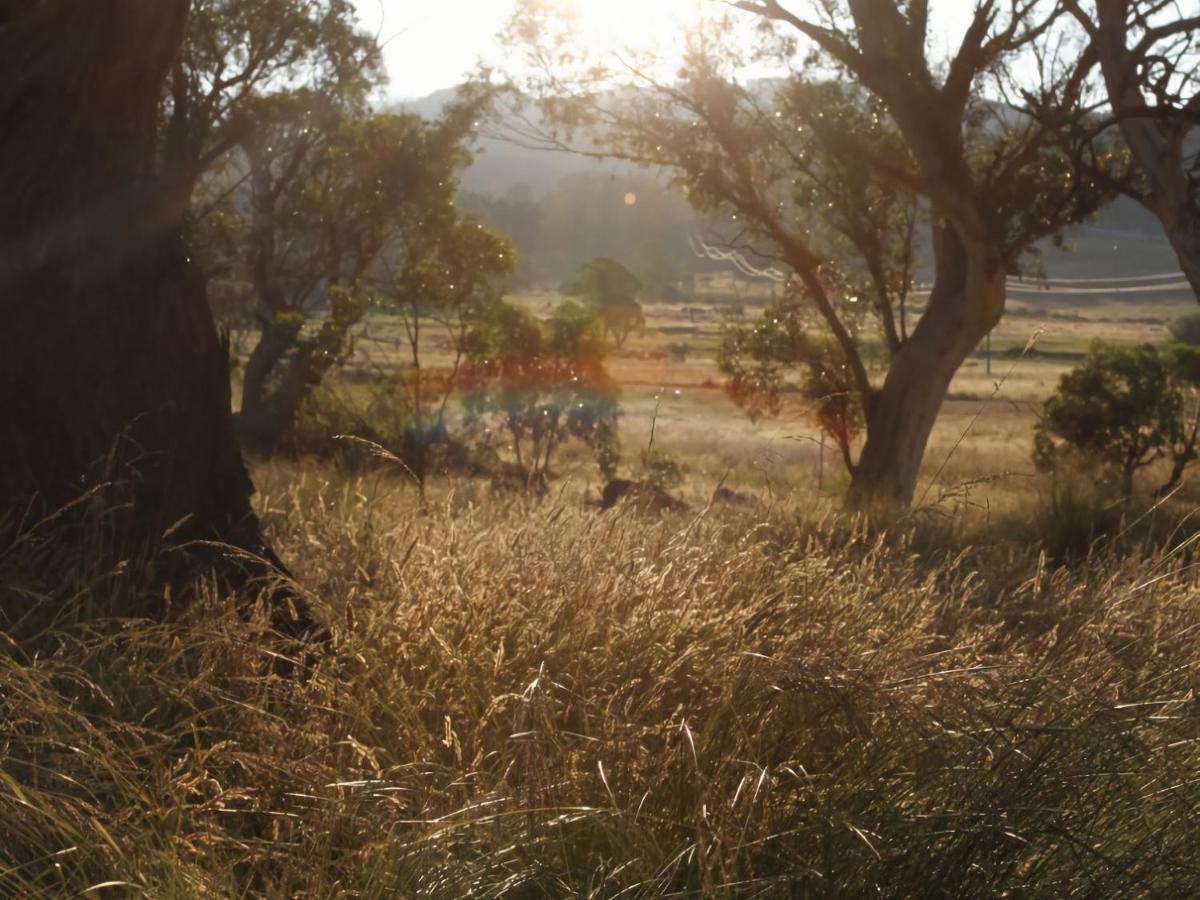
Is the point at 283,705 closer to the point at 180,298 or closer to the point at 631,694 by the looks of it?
the point at 631,694

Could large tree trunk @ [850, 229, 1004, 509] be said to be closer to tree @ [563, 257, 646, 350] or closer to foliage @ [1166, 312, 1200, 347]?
tree @ [563, 257, 646, 350]

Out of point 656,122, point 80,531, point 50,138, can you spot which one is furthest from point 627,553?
point 656,122

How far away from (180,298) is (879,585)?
279cm

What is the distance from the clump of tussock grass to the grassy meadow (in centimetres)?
1

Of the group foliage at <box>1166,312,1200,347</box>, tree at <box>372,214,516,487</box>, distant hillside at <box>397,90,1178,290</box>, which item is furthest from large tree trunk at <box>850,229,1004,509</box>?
distant hillside at <box>397,90,1178,290</box>

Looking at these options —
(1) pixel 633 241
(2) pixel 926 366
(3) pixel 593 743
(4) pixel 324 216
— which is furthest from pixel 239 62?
(1) pixel 633 241

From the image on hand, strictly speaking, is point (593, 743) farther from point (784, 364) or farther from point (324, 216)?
point (324, 216)

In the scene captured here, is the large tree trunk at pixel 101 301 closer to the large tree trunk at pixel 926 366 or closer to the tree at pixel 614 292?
the large tree trunk at pixel 926 366

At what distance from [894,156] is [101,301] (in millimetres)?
11620

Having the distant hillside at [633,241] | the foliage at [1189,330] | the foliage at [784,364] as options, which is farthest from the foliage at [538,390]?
the distant hillside at [633,241]

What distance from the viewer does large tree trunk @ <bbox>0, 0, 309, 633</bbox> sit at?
482 cm

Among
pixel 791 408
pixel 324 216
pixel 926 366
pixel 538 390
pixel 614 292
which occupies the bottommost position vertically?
pixel 791 408

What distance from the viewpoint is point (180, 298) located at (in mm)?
5211

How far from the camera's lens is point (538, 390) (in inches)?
1139
